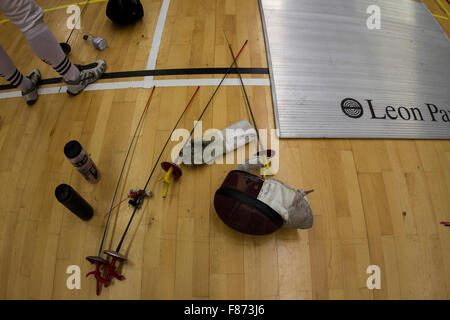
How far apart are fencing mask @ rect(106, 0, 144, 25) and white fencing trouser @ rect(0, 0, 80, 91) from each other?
0.60m

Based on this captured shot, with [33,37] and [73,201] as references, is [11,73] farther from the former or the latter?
[73,201]

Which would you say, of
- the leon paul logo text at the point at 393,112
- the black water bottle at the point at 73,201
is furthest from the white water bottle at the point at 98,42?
the leon paul logo text at the point at 393,112

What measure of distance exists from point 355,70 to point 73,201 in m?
2.00

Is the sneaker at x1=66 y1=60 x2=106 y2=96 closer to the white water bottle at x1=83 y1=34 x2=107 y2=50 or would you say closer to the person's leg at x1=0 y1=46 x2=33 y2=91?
the white water bottle at x1=83 y1=34 x2=107 y2=50

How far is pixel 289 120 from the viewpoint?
1.38 metres

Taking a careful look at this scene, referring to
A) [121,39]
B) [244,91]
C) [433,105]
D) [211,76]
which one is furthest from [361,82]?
[121,39]

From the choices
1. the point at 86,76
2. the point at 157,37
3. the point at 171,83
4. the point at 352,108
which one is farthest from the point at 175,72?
the point at 352,108

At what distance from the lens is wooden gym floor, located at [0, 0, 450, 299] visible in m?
1.07

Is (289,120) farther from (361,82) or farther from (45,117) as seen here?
(45,117)

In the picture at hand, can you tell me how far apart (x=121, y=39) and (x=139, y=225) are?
4.98ft

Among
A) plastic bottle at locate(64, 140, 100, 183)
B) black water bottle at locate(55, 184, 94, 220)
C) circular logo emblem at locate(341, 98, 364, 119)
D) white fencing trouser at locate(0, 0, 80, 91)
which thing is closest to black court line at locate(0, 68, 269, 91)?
white fencing trouser at locate(0, 0, 80, 91)

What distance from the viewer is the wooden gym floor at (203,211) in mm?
1073

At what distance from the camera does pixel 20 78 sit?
143 cm

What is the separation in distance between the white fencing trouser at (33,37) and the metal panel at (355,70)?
1.39 meters
